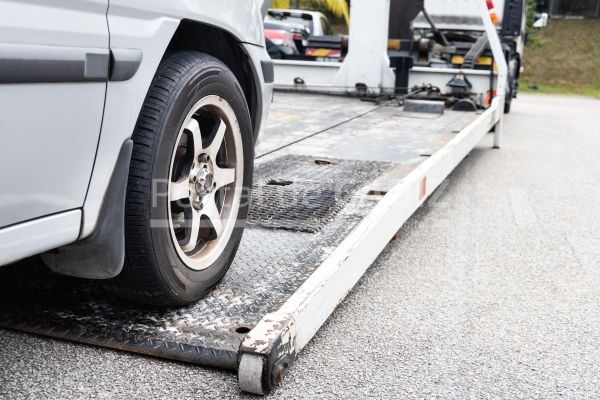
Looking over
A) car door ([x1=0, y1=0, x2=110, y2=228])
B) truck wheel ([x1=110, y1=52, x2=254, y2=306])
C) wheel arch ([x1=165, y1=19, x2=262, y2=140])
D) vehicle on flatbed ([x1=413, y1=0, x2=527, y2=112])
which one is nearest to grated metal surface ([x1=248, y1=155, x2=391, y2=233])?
wheel arch ([x1=165, y1=19, x2=262, y2=140])

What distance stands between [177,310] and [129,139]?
2.33 ft

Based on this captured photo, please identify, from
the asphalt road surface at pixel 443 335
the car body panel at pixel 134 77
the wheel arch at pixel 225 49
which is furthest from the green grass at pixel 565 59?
the car body panel at pixel 134 77

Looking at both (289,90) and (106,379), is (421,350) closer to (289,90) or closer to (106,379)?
(106,379)

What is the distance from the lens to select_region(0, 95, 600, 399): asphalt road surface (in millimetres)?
2277

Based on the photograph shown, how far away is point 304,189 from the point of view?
4242 millimetres

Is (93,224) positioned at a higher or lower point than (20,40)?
lower

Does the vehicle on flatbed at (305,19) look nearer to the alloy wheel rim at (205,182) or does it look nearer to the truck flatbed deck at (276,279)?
the truck flatbed deck at (276,279)

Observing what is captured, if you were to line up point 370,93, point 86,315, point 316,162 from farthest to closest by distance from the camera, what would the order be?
point 370,93 → point 316,162 → point 86,315

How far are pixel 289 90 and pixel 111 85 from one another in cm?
748

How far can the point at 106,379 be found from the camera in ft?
7.38

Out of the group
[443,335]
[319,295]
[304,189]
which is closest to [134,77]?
[319,295]

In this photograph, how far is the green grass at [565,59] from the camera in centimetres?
2511

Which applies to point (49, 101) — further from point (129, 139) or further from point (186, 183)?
point (186, 183)

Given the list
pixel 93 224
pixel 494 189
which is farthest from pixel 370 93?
pixel 93 224
